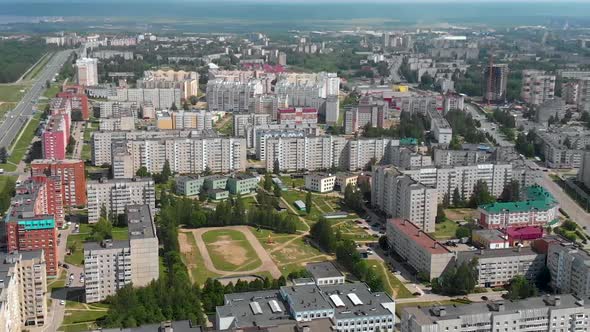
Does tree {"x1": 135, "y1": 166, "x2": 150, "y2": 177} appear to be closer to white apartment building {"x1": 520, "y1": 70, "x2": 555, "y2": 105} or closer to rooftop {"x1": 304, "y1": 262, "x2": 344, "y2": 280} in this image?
rooftop {"x1": 304, "y1": 262, "x2": 344, "y2": 280}

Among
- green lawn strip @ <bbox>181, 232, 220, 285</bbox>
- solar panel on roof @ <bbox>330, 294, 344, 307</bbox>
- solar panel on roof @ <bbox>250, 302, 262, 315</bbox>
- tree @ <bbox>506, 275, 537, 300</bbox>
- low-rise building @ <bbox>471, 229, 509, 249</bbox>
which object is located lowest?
green lawn strip @ <bbox>181, 232, 220, 285</bbox>

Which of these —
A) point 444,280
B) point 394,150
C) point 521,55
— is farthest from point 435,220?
point 521,55

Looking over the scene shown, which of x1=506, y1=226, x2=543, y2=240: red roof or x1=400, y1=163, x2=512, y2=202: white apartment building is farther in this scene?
x1=400, y1=163, x2=512, y2=202: white apartment building

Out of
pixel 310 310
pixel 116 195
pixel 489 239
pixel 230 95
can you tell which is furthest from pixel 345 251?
pixel 230 95

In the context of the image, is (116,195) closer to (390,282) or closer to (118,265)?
(118,265)

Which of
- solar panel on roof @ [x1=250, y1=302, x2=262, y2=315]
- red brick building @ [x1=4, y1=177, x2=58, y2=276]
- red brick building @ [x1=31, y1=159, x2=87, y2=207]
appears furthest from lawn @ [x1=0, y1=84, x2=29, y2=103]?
solar panel on roof @ [x1=250, y1=302, x2=262, y2=315]

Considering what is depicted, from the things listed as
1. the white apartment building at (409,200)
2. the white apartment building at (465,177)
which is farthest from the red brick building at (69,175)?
the white apartment building at (465,177)
